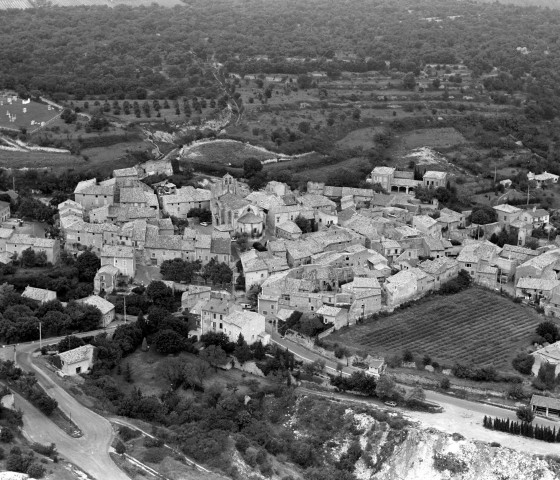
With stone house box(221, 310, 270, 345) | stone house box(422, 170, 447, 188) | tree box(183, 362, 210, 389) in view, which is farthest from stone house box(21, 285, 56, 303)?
stone house box(422, 170, 447, 188)

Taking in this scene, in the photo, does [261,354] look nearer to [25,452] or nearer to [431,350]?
[431,350]

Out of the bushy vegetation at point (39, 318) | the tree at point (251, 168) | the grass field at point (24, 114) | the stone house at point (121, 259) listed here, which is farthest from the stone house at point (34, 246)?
the grass field at point (24, 114)

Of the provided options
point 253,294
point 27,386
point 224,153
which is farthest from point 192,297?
point 224,153

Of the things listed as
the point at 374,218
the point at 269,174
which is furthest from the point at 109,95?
the point at 374,218

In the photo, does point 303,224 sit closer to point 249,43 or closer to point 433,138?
point 433,138

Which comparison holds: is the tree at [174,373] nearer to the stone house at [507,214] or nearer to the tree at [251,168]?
the tree at [251,168]
